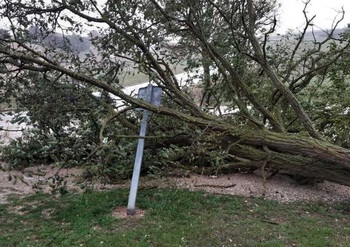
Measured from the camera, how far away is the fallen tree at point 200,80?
5188 mm

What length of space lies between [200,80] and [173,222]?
13.3ft

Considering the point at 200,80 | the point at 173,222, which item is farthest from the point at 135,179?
the point at 200,80

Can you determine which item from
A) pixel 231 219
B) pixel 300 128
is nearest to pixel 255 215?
pixel 231 219

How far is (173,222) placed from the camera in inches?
188

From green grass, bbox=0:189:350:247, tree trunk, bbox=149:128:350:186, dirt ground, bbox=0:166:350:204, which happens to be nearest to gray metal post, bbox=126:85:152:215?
green grass, bbox=0:189:350:247

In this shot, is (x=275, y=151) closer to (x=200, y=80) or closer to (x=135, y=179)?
(x=135, y=179)

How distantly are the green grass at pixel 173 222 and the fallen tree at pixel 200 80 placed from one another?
686 mm

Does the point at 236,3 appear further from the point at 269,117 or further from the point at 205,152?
the point at 205,152

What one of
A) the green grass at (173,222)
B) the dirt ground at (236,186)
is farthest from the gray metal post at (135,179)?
the dirt ground at (236,186)

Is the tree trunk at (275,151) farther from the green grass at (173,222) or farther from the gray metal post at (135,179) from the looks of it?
the gray metal post at (135,179)

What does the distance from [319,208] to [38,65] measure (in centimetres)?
428

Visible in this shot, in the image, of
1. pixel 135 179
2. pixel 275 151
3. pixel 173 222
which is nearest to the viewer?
pixel 173 222

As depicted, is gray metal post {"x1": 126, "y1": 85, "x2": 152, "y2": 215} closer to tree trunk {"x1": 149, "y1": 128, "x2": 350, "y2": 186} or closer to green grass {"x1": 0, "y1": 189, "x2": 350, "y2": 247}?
green grass {"x1": 0, "y1": 189, "x2": 350, "y2": 247}

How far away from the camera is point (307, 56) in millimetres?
7297
